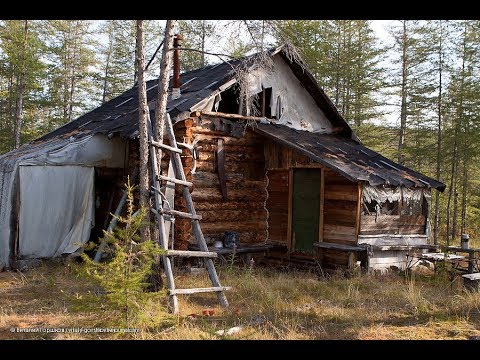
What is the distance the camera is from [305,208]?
1209cm

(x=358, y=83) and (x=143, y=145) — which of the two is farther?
(x=358, y=83)

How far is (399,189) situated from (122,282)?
314 inches

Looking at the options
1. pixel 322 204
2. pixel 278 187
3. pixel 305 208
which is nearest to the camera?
pixel 322 204

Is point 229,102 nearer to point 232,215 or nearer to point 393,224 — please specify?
point 232,215

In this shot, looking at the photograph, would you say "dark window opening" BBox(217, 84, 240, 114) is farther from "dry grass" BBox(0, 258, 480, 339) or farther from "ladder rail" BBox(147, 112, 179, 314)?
"ladder rail" BBox(147, 112, 179, 314)

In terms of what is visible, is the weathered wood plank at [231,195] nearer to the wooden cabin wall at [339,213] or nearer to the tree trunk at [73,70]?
the wooden cabin wall at [339,213]

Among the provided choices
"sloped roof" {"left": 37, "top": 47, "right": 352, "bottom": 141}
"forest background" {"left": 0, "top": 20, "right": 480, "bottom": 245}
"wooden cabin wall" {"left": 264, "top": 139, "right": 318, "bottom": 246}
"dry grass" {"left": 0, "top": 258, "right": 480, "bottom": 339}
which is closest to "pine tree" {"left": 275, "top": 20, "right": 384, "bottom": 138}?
"forest background" {"left": 0, "top": 20, "right": 480, "bottom": 245}

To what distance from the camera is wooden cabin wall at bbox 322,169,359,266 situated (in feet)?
36.3

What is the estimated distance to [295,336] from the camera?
5992 millimetres

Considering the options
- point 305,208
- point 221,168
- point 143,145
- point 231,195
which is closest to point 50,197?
point 221,168

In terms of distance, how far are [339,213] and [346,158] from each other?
1399 mm

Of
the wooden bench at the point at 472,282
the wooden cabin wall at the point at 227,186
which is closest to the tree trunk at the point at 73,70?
the wooden cabin wall at the point at 227,186

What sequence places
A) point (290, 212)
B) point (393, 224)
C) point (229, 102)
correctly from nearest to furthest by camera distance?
point (393, 224) → point (290, 212) → point (229, 102)
